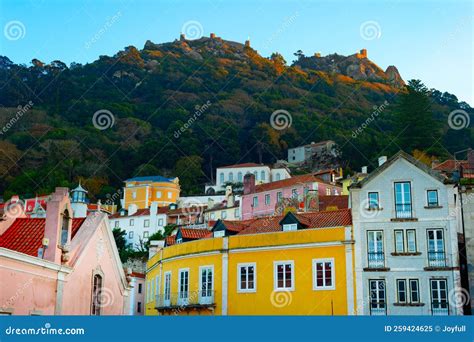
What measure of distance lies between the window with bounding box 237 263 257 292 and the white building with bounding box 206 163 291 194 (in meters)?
64.7

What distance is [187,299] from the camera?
40.8 m

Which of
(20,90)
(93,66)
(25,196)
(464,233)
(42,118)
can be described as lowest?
(464,233)

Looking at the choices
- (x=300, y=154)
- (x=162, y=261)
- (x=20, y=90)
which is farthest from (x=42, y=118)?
(x=162, y=261)

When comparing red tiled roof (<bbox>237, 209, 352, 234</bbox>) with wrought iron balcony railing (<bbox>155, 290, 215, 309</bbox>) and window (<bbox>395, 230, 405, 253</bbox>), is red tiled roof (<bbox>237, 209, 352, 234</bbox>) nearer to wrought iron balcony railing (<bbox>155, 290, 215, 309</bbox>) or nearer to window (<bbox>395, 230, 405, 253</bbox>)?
window (<bbox>395, 230, 405, 253</bbox>)

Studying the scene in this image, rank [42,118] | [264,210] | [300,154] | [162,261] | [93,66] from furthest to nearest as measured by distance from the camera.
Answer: [93,66], [42,118], [300,154], [264,210], [162,261]

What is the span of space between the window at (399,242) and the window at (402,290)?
175cm

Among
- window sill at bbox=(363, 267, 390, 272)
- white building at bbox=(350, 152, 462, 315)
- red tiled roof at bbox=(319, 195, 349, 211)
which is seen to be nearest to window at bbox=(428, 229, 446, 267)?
white building at bbox=(350, 152, 462, 315)

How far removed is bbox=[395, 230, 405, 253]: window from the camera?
1433 inches

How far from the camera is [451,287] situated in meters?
34.8

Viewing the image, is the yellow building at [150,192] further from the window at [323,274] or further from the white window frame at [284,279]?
the window at [323,274]

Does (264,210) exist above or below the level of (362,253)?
above

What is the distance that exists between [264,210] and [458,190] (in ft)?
135

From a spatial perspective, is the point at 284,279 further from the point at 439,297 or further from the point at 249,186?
the point at 249,186
